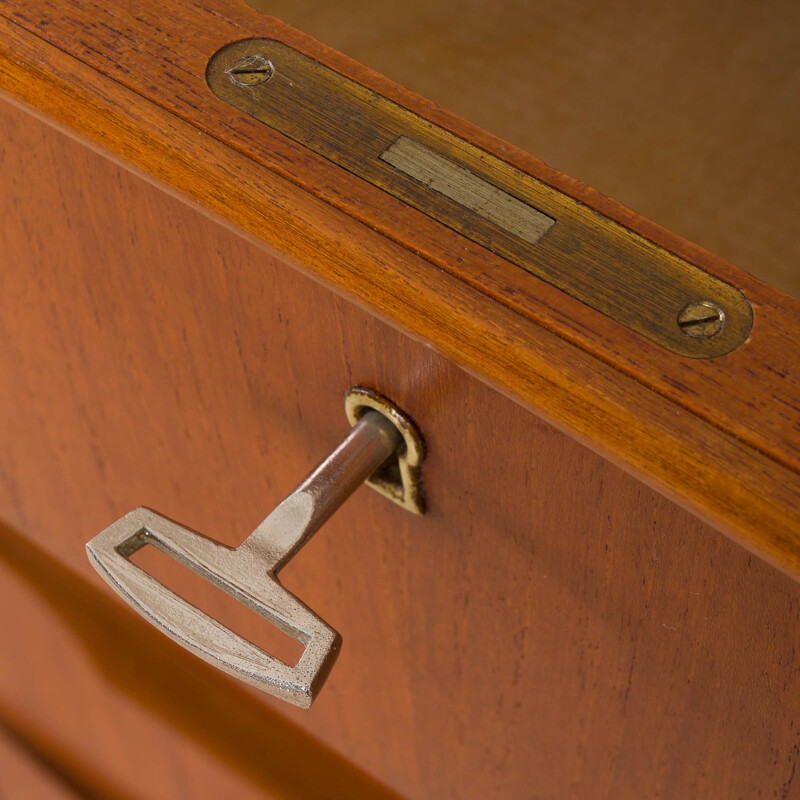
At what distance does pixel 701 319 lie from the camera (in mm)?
390

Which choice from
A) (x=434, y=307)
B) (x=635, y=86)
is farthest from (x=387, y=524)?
(x=635, y=86)

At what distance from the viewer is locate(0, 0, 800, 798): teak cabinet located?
1.24 ft

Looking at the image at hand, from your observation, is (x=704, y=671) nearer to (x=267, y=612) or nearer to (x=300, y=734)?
(x=267, y=612)

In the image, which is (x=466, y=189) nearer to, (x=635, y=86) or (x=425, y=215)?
(x=425, y=215)

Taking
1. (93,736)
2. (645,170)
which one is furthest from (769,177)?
(93,736)

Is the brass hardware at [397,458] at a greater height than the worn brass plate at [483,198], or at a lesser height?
lesser

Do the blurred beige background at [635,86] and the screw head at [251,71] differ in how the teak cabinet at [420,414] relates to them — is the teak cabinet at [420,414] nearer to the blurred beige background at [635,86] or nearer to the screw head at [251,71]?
the screw head at [251,71]

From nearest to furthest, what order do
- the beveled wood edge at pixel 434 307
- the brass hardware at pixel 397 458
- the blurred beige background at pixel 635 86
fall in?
the beveled wood edge at pixel 434 307, the brass hardware at pixel 397 458, the blurred beige background at pixel 635 86

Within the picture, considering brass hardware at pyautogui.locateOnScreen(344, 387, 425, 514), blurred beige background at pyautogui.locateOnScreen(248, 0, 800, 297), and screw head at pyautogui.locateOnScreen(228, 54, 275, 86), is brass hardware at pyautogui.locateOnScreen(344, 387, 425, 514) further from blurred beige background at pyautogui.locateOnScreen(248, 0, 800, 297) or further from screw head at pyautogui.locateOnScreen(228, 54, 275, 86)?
blurred beige background at pyautogui.locateOnScreen(248, 0, 800, 297)

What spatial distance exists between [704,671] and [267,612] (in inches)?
6.8

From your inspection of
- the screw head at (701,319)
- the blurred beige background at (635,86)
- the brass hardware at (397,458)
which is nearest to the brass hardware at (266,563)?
the brass hardware at (397,458)

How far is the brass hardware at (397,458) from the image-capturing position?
457 mm

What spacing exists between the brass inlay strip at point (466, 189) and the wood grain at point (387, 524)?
2.2 inches

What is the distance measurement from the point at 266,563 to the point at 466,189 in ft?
0.53
